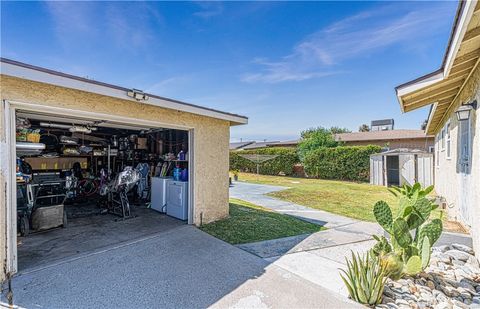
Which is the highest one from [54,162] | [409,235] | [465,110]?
[465,110]

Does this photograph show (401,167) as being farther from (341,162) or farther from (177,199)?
(177,199)

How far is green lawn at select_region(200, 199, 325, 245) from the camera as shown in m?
5.52

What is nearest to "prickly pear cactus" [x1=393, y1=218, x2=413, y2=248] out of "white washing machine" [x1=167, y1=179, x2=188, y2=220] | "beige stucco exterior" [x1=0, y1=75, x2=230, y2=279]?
"beige stucco exterior" [x1=0, y1=75, x2=230, y2=279]

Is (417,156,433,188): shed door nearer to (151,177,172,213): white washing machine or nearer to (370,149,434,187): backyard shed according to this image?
(370,149,434,187): backyard shed

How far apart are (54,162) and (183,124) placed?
7.37 m

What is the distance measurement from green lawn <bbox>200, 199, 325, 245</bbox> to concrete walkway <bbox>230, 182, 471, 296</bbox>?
1.09 feet

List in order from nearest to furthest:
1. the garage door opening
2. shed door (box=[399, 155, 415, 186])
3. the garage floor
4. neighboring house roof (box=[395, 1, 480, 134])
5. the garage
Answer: neighboring house roof (box=[395, 1, 480, 134])
the garage
the garage floor
the garage door opening
shed door (box=[399, 155, 415, 186])

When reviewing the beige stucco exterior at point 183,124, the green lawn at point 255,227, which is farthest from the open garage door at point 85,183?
the green lawn at point 255,227

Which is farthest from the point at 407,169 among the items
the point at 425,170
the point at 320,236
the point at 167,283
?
the point at 167,283

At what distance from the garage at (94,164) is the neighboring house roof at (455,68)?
4.21 metres

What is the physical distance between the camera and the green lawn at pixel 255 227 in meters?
5.52

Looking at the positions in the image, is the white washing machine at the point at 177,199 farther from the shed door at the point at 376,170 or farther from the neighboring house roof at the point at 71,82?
the shed door at the point at 376,170

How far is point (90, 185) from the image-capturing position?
9641 millimetres

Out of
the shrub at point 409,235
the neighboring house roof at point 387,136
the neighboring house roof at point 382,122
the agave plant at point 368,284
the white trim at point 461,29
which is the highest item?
the neighboring house roof at point 382,122
